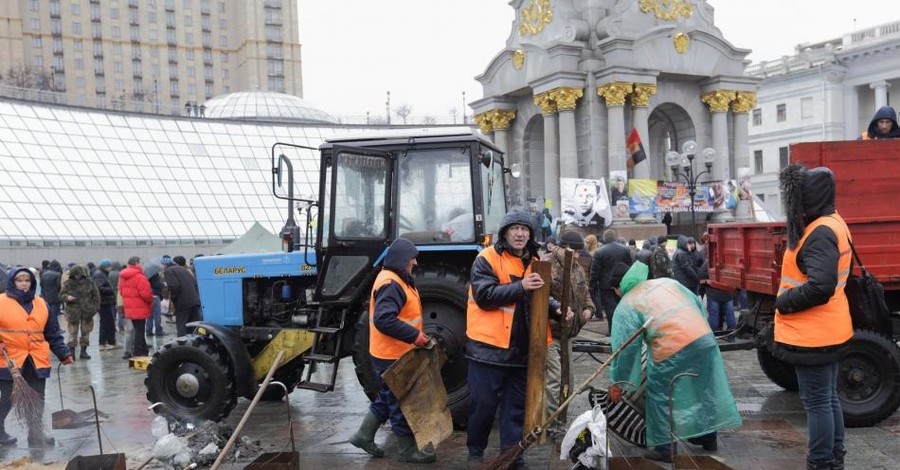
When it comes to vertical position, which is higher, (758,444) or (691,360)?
(691,360)

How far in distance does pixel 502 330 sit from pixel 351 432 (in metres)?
2.53

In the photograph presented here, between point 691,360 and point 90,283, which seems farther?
point 90,283

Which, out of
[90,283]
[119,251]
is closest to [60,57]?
[119,251]

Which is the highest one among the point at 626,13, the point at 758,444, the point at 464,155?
the point at 626,13

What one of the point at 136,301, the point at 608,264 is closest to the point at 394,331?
the point at 608,264

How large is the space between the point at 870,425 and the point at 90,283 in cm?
1241

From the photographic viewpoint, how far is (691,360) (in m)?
5.40

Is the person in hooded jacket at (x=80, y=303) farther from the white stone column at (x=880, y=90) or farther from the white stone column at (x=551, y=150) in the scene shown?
the white stone column at (x=880, y=90)

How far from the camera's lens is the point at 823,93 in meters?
56.8

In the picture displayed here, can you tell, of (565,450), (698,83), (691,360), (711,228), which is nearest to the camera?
(565,450)

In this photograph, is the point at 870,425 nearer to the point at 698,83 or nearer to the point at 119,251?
the point at 698,83

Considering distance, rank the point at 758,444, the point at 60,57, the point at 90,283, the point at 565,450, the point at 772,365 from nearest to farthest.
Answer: the point at 565,450 → the point at 758,444 → the point at 772,365 → the point at 90,283 → the point at 60,57

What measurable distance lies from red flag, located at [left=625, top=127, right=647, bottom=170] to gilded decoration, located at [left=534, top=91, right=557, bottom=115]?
242 centimetres

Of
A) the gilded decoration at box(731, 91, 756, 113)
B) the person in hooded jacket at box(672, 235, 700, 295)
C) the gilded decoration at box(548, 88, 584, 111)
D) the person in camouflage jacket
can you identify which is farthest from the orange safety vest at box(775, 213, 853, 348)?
the gilded decoration at box(731, 91, 756, 113)
